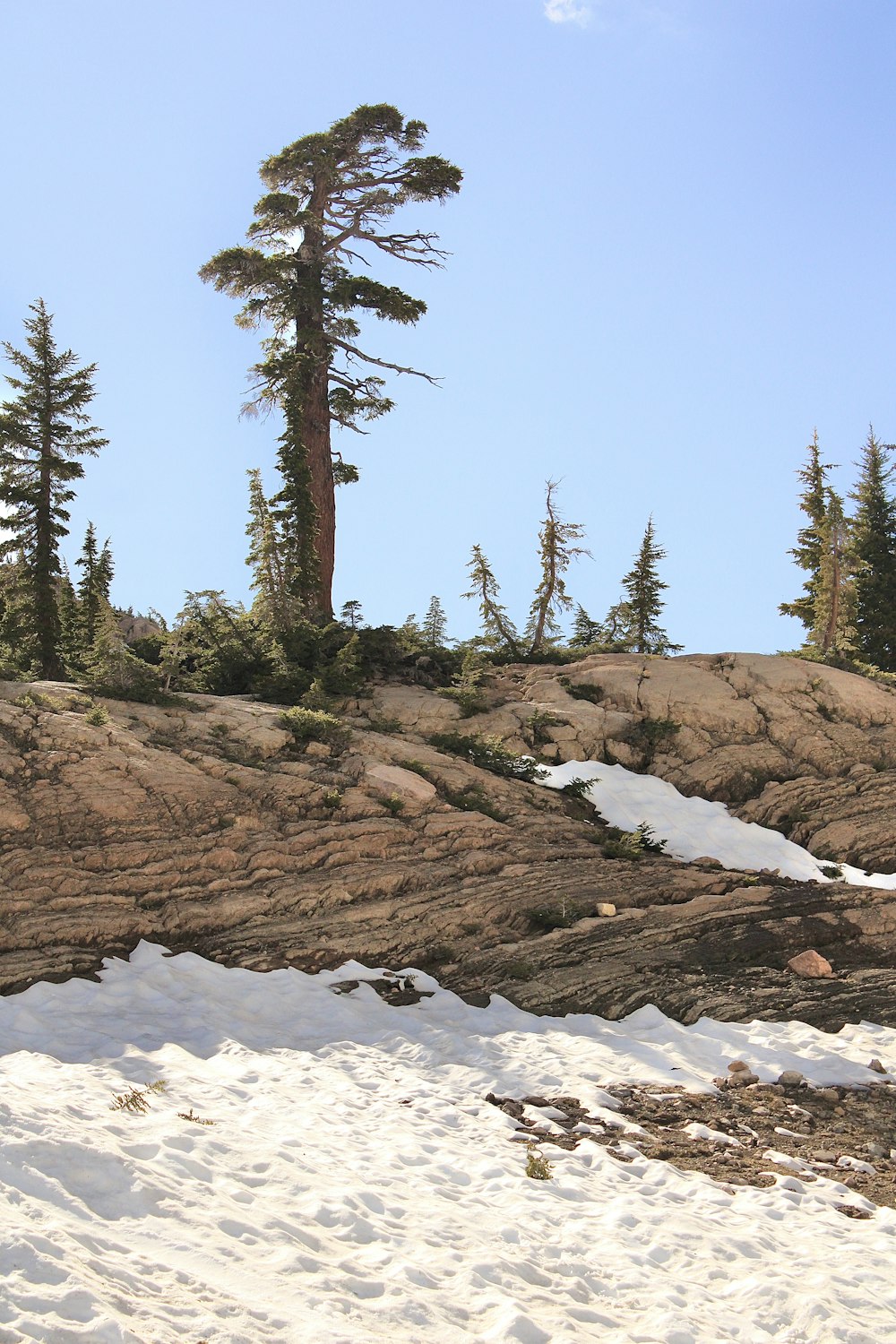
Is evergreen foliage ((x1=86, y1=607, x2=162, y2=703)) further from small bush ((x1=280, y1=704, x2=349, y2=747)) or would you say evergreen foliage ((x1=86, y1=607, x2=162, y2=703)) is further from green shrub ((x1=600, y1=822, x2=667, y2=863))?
green shrub ((x1=600, y1=822, x2=667, y2=863))

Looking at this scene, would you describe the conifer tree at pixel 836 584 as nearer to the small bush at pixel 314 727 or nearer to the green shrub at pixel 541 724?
the green shrub at pixel 541 724

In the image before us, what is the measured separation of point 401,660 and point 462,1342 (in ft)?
69.4

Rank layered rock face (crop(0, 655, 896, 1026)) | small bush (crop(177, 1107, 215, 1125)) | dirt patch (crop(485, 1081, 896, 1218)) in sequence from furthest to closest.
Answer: layered rock face (crop(0, 655, 896, 1026)), dirt patch (crop(485, 1081, 896, 1218)), small bush (crop(177, 1107, 215, 1125))

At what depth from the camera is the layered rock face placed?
47.0ft

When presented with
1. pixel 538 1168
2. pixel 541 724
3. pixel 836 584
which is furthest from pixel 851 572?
pixel 538 1168

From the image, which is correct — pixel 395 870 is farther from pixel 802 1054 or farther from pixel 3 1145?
pixel 3 1145

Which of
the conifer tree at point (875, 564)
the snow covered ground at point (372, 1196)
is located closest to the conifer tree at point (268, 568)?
the snow covered ground at point (372, 1196)

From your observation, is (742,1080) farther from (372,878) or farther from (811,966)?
(372,878)

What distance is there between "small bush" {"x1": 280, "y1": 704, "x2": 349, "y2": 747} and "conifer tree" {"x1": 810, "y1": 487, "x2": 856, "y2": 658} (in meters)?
21.2

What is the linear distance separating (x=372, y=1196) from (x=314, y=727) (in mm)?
12241

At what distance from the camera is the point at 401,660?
87.5ft

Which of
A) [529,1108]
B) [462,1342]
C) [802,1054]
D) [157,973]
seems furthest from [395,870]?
[462,1342]

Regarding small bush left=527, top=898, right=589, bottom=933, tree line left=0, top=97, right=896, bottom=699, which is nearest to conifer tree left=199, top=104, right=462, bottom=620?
tree line left=0, top=97, right=896, bottom=699

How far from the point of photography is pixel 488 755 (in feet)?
70.0
